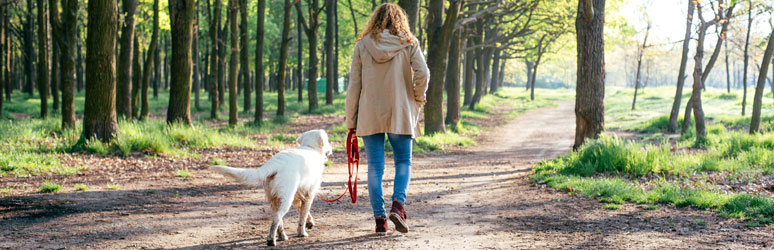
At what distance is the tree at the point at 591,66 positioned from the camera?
1041 cm

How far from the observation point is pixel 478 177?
372 inches

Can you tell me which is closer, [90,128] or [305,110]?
[90,128]

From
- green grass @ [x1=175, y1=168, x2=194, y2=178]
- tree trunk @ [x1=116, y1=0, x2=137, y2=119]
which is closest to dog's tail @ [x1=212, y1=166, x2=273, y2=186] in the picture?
green grass @ [x1=175, y1=168, x2=194, y2=178]

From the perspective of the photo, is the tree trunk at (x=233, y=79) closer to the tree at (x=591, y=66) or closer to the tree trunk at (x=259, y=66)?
the tree trunk at (x=259, y=66)

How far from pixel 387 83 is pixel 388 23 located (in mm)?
534

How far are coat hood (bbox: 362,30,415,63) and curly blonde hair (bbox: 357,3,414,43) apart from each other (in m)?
0.03

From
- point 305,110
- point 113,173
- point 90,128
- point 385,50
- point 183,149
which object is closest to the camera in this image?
point 385,50

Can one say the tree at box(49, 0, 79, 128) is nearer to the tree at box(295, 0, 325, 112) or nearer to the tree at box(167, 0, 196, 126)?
the tree at box(167, 0, 196, 126)

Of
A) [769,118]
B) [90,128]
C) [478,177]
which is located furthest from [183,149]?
[769,118]

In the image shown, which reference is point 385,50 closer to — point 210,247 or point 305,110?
point 210,247

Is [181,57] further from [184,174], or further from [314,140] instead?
[314,140]

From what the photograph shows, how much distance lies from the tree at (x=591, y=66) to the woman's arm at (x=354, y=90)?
675cm

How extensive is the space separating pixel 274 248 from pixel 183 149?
7244mm

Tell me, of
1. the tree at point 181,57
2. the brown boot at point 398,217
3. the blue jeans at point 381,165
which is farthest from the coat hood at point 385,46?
the tree at point 181,57
